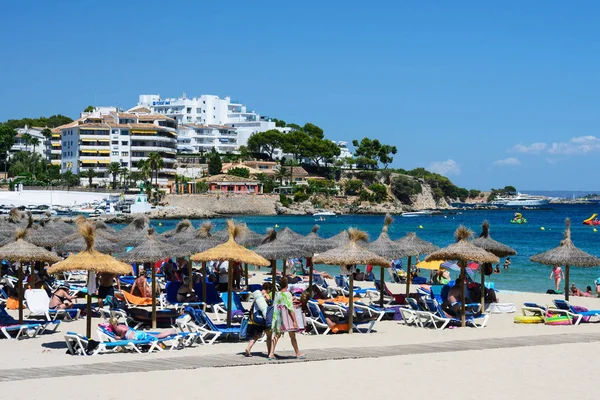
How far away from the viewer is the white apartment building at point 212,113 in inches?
5999

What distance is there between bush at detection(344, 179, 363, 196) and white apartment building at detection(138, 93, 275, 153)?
2356 centimetres

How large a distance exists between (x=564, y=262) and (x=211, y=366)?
1018 cm

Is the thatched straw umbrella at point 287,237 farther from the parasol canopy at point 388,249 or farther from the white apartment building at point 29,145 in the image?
the white apartment building at point 29,145

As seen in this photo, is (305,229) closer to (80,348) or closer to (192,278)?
(192,278)

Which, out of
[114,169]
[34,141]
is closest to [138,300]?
[114,169]

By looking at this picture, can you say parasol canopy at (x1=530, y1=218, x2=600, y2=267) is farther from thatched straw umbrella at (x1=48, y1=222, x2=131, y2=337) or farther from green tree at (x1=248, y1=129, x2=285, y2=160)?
green tree at (x1=248, y1=129, x2=285, y2=160)

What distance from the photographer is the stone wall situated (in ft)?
350

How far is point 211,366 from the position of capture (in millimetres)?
11922

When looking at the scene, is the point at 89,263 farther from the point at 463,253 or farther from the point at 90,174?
the point at 90,174

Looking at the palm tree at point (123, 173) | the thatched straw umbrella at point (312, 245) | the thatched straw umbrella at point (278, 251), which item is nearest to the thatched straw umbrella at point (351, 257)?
the thatched straw umbrella at point (278, 251)

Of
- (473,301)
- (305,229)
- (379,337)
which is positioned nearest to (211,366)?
(379,337)

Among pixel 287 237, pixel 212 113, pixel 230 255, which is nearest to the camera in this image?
pixel 230 255

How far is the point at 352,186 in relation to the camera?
441 feet

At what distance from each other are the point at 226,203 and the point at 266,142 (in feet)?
99.0
